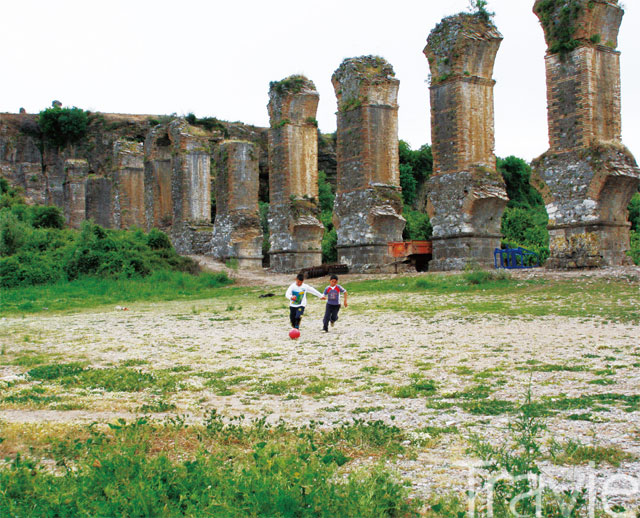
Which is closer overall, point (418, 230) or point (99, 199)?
point (418, 230)

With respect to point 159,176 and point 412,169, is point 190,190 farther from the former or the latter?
point 412,169

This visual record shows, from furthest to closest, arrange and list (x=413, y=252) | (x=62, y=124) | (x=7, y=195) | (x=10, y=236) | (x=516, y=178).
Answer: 1. (x=516, y=178)
2. (x=62, y=124)
3. (x=7, y=195)
4. (x=10, y=236)
5. (x=413, y=252)

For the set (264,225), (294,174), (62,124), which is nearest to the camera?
(294,174)

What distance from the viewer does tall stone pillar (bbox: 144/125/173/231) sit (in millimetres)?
32688

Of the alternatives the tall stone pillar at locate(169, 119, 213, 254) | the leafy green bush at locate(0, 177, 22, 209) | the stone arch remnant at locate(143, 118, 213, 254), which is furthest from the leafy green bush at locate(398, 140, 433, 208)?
the leafy green bush at locate(0, 177, 22, 209)

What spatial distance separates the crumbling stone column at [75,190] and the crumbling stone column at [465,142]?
2606 centimetres

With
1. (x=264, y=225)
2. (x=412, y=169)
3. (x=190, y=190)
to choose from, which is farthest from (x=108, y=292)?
(x=412, y=169)

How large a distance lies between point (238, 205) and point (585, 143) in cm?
1538

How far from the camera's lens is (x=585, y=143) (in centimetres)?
1584

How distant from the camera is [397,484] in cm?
317

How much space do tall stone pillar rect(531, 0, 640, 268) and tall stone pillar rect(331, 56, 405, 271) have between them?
6.21 m

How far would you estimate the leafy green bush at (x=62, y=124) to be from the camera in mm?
41406

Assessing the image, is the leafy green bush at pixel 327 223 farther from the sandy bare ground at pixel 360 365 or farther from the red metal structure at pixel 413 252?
the sandy bare ground at pixel 360 365

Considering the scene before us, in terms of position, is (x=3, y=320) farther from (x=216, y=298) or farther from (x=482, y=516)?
(x=482, y=516)
